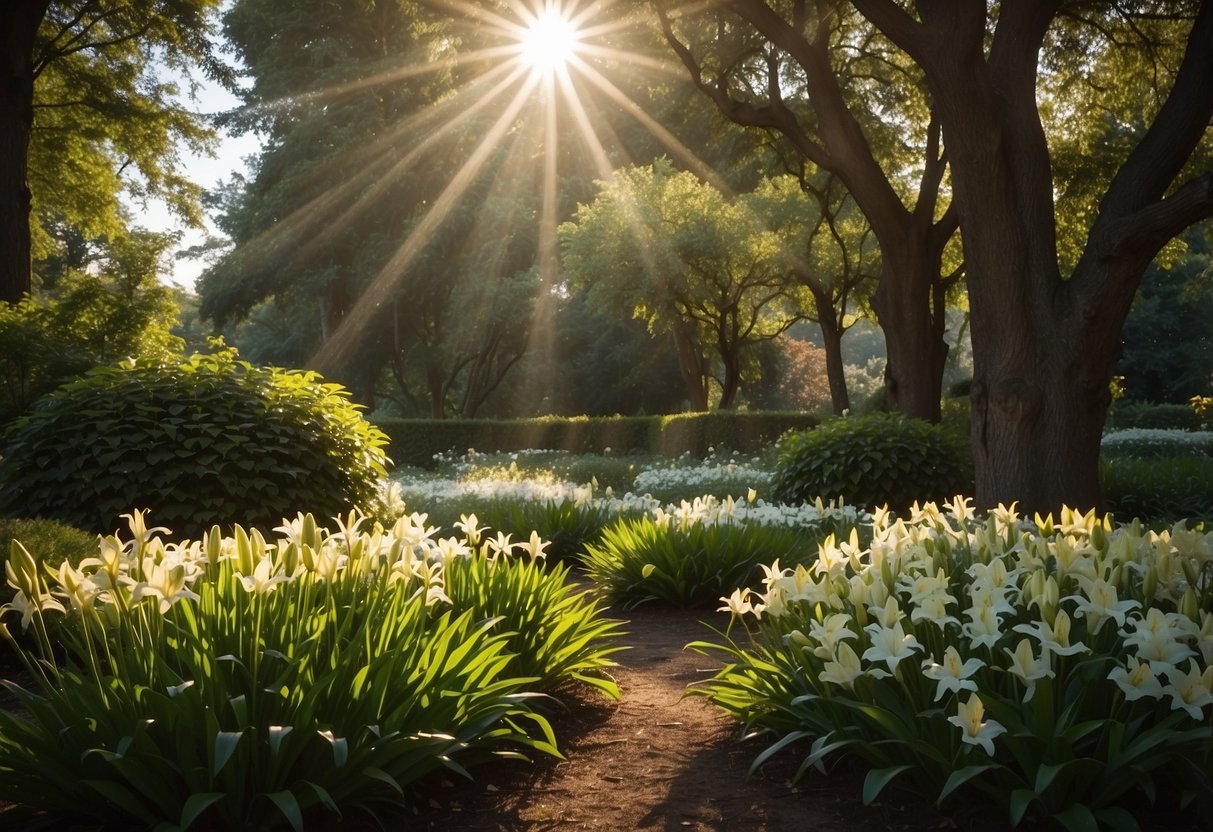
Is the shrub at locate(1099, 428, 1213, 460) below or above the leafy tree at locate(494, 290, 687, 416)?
below

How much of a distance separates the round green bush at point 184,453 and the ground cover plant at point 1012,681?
4.04m

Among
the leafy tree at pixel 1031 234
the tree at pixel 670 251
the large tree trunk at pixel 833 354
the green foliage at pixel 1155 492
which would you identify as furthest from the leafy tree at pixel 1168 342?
the leafy tree at pixel 1031 234

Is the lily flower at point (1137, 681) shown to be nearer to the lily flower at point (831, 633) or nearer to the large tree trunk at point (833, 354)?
the lily flower at point (831, 633)

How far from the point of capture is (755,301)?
28.2 m

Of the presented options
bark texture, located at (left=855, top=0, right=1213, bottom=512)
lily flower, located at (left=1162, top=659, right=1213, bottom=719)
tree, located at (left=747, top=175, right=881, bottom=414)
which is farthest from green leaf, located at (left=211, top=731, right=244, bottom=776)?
tree, located at (left=747, top=175, right=881, bottom=414)

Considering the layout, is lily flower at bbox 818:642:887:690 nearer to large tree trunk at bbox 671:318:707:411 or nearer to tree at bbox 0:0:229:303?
tree at bbox 0:0:229:303

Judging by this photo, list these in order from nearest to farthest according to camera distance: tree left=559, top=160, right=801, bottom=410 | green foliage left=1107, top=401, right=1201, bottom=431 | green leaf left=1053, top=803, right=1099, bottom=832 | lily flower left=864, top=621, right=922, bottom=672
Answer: green leaf left=1053, top=803, right=1099, bottom=832
lily flower left=864, top=621, right=922, bottom=672
tree left=559, top=160, right=801, bottom=410
green foliage left=1107, top=401, right=1201, bottom=431

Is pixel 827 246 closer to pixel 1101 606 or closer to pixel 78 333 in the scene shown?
pixel 78 333

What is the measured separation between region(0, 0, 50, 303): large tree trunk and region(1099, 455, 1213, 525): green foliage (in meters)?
14.8

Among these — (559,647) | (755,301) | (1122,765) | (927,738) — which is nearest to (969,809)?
(927,738)

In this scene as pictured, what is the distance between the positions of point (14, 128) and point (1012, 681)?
1498cm

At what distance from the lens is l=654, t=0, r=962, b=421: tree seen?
463 inches

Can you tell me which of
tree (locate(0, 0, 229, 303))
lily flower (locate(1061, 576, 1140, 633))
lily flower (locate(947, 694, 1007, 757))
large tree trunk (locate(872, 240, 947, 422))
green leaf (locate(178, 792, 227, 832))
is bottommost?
green leaf (locate(178, 792, 227, 832))

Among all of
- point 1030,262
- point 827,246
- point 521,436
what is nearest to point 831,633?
point 1030,262
